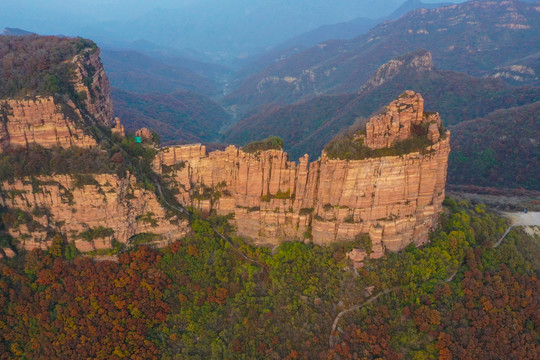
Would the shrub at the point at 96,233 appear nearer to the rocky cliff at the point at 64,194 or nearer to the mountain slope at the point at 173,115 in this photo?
the rocky cliff at the point at 64,194

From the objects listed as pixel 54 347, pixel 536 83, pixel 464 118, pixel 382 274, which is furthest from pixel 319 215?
pixel 536 83

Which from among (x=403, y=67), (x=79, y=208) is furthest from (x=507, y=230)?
(x=403, y=67)

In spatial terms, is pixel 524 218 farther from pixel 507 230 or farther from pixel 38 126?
pixel 38 126

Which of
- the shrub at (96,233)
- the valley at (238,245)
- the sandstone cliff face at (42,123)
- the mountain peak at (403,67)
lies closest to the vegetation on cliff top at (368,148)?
the valley at (238,245)

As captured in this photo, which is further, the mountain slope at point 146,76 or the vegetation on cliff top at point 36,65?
the mountain slope at point 146,76

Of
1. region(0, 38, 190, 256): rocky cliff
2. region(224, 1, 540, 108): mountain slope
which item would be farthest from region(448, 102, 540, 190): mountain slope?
region(224, 1, 540, 108): mountain slope
